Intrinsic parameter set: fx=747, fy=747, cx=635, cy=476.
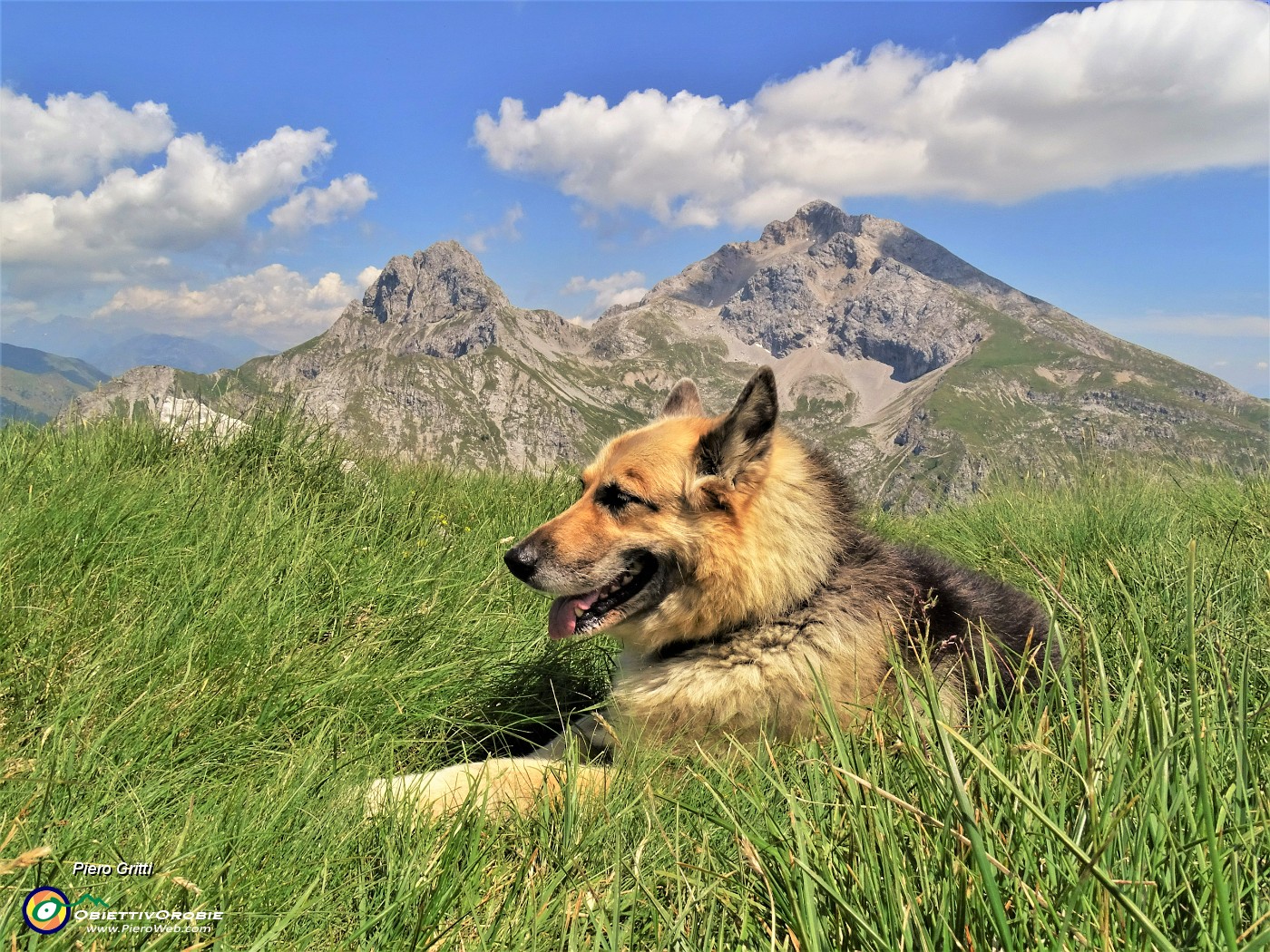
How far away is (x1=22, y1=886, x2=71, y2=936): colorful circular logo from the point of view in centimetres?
173

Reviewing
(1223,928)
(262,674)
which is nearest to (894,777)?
(1223,928)

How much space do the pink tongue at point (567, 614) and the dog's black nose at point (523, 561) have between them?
0.98 feet

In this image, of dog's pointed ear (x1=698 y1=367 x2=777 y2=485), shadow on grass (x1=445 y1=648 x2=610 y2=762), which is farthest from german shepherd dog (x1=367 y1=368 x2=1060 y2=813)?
shadow on grass (x1=445 y1=648 x2=610 y2=762)

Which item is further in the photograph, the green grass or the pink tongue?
the pink tongue

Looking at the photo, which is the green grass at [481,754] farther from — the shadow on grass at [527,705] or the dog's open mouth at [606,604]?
the dog's open mouth at [606,604]

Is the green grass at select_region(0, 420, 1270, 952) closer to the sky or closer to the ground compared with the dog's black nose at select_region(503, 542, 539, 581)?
closer to the ground

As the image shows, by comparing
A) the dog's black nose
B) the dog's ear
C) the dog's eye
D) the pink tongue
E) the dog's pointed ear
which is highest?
the dog's ear

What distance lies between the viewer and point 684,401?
235 inches

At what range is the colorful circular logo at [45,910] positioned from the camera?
1734 mm

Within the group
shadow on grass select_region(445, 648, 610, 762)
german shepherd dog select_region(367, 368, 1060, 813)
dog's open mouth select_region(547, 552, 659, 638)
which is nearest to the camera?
german shepherd dog select_region(367, 368, 1060, 813)

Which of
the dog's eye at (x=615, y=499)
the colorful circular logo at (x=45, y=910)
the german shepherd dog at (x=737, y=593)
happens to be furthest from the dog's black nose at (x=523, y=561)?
the colorful circular logo at (x=45, y=910)

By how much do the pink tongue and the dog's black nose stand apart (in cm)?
30

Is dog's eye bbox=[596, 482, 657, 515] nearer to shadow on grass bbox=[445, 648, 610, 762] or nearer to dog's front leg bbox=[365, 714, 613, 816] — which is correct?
shadow on grass bbox=[445, 648, 610, 762]

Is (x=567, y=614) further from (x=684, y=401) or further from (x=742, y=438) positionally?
(x=684, y=401)
